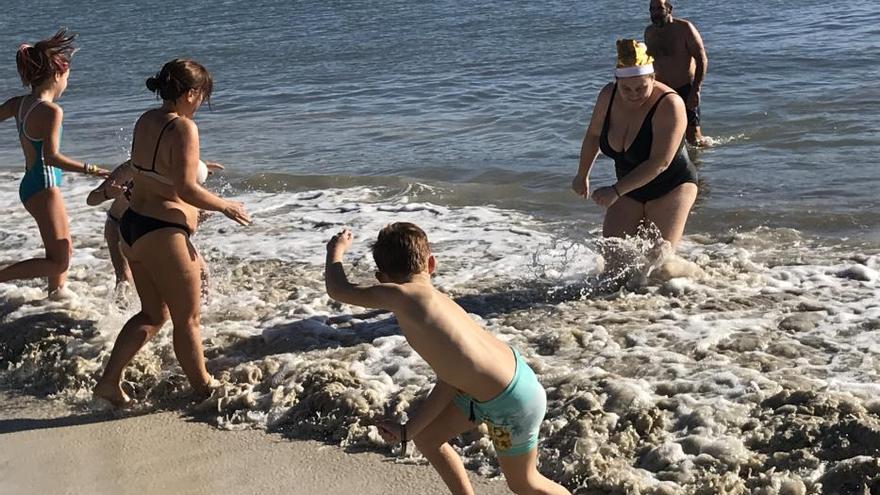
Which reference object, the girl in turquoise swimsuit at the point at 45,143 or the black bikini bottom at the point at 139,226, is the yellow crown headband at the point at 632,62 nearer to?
the black bikini bottom at the point at 139,226

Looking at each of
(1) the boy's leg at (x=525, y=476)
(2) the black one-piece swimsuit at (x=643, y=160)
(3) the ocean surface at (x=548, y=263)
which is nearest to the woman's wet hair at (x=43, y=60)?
(3) the ocean surface at (x=548, y=263)

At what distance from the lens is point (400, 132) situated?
45.6ft

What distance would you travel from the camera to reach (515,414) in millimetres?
3883

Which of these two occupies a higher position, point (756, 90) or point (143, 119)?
point (143, 119)

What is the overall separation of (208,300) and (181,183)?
229 centimetres

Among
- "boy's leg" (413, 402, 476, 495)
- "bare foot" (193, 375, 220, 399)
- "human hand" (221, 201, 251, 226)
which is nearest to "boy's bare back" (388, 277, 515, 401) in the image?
"boy's leg" (413, 402, 476, 495)

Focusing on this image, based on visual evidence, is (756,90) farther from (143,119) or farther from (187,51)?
(187,51)

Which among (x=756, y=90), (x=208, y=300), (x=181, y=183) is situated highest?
(x=181, y=183)

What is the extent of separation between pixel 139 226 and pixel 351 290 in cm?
166

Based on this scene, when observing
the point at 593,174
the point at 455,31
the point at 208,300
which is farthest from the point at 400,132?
the point at 455,31

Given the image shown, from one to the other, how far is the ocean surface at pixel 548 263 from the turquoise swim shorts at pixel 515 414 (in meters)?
0.76

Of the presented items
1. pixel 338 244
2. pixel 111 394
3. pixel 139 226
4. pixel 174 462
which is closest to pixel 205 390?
pixel 111 394

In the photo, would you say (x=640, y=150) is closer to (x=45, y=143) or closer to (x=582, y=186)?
(x=582, y=186)

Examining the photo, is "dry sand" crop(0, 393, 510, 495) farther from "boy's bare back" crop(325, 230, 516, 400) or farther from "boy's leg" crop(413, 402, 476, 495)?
Result: "boy's bare back" crop(325, 230, 516, 400)
